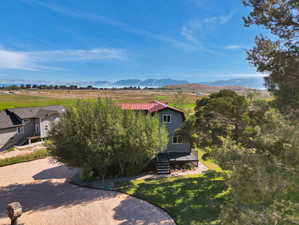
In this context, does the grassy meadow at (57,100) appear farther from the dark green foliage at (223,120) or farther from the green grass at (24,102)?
the dark green foliage at (223,120)

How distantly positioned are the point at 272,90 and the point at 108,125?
32.5 ft

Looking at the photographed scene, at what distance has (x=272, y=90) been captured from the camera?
7633 mm

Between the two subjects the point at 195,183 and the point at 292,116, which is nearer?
the point at 292,116

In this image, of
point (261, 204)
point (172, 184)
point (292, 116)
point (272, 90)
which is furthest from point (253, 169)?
point (172, 184)

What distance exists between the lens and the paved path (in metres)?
8.88

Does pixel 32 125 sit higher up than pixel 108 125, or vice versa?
pixel 108 125

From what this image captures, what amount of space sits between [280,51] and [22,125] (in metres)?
31.6

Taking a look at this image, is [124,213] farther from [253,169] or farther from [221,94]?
[221,94]

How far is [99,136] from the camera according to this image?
1125 cm

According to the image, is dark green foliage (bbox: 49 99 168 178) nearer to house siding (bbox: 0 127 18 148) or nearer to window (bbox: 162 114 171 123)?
window (bbox: 162 114 171 123)

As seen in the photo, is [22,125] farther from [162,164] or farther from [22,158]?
[162,164]

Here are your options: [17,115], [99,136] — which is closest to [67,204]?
[99,136]

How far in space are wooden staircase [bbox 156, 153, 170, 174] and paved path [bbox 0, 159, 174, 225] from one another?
15.1 feet

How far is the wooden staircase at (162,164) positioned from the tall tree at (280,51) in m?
10.6
